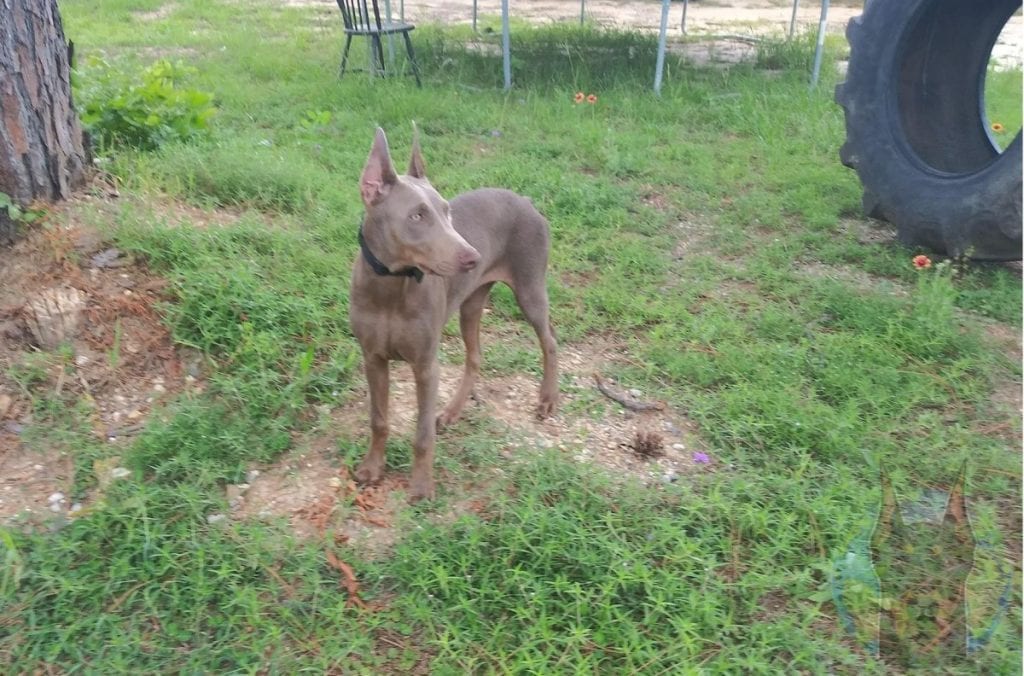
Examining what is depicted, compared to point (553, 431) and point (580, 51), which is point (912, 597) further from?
point (580, 51)

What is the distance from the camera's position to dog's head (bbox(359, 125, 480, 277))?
2.58 m

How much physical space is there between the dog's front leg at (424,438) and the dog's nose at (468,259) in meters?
0.49

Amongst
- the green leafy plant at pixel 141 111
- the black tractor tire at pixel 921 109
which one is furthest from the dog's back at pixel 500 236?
the green leafy plant at pixel 141 111

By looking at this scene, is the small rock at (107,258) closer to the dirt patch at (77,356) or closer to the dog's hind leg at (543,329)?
the dirt patch at (77,356)

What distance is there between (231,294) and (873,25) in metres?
4.27

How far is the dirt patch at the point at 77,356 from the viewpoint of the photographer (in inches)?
125

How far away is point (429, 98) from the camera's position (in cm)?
741

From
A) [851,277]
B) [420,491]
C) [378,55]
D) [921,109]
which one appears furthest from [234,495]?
[378,55]

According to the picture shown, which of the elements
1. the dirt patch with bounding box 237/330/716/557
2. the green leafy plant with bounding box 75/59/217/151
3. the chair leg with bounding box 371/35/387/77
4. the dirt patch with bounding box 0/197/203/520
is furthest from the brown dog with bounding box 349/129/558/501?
the chair leg with bounding box 371/35/387/77

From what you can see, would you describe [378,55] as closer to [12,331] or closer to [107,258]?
[107,258]

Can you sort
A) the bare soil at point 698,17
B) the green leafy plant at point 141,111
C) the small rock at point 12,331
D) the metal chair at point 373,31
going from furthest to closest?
the bare soil at point 698,17 < the metal chair at point 373,31 < the green leafy plant at point 141,111 < the small rock at point 12,331

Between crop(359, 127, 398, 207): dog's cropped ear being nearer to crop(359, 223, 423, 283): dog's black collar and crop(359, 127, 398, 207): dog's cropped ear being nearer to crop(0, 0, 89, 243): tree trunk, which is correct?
crop(359, 223, 423, 283): dog's black collar

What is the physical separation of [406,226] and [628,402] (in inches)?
59.6

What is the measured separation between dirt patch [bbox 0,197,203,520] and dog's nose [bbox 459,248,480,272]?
157cm
